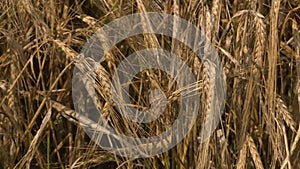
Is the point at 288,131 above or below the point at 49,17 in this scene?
below

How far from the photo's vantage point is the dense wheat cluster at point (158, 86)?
962mm

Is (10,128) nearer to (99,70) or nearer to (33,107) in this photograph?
(33,107)

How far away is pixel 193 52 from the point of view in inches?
38.0

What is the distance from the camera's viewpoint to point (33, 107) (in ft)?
3.85

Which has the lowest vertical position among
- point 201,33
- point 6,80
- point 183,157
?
point 183,157

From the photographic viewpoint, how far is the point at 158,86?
0.98m

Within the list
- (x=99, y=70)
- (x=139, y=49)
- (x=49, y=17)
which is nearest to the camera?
(x=99, y=70)

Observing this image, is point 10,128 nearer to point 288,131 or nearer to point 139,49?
point 139,49

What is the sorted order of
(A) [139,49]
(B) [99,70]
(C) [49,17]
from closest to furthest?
(B) [99,70] < (A) [139,49] < (C) [49,17]

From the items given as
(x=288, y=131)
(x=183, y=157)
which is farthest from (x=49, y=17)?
(x=288, y=131)

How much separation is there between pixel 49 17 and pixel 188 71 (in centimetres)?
33

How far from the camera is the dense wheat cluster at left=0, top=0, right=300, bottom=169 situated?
37.9 inches

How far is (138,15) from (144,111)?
0.20 m

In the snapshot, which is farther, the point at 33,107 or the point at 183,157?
the point at 33,107
